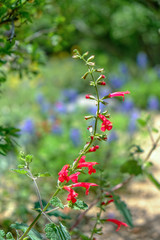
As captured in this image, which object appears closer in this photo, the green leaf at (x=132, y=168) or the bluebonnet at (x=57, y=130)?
the green leaf at (x=132, y=168)

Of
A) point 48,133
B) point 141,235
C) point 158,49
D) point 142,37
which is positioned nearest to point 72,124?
point 48,133

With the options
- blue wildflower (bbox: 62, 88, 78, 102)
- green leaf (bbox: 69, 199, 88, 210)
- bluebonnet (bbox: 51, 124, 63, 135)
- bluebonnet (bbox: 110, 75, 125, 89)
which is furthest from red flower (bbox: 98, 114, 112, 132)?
bluebonnet (bbox: 110, 75, 125, 89)

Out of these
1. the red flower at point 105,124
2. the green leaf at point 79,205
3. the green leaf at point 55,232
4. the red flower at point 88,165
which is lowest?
the green leaf at point 55,232

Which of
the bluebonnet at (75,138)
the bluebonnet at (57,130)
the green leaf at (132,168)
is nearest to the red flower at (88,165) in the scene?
the green leaf at (132,168)

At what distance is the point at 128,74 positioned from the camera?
26.7 ft

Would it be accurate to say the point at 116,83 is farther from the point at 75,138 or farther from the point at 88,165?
the point at 88,165

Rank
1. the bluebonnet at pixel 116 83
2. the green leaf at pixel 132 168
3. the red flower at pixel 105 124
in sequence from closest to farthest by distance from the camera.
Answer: the red flower at pixel 105 124
the green leaf at pixel 132 168
the bluebonnet at pixel 116 83

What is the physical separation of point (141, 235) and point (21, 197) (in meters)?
1.04

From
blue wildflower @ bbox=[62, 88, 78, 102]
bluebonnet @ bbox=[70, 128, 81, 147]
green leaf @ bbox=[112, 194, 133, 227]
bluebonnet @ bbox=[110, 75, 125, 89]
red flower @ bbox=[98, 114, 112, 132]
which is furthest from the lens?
bluebonnet @ bbox=[110, 75, 125, 89]

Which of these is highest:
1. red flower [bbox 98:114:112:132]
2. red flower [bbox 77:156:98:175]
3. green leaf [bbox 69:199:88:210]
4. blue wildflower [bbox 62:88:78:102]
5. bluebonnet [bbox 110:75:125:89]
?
bluebonnet [bbox 110:75:125:89]

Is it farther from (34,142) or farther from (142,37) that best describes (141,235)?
(142,37)

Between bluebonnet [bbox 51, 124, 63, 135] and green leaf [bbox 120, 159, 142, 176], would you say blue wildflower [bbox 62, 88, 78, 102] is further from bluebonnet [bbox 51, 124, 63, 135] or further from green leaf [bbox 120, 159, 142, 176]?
green leaf [bbox 120, 159, 142, 176]

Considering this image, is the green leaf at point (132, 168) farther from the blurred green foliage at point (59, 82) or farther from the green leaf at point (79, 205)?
the green leaf at point (79, 205)

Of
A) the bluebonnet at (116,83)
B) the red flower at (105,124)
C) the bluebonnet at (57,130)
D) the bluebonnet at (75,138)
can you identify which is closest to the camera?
the red flower at (105,124)
